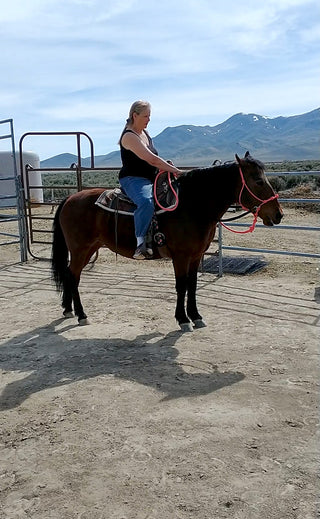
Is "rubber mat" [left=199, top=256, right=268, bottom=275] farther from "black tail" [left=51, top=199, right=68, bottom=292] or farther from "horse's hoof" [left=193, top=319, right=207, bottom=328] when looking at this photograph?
"black tail" [left=51, top=199, right=68, bottom=292]

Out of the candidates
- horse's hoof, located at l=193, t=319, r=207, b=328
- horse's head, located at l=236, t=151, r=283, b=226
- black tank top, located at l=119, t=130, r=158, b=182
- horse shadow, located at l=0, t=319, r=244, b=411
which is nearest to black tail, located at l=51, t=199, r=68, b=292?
horse shadow, located at l=0, t=319, r=244, b=411

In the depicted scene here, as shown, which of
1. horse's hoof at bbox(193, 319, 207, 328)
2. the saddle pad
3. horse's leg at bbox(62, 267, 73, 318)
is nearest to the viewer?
the saddle pad

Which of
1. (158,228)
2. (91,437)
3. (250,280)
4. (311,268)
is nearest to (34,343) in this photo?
(158,228)

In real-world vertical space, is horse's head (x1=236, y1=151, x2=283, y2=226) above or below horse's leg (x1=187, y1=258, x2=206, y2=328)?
above

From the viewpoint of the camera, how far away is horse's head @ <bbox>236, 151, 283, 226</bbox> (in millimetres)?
3986

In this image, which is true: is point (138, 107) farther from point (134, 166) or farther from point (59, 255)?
point (59, 255)

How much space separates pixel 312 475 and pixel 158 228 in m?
2.53

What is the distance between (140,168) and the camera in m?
4.35

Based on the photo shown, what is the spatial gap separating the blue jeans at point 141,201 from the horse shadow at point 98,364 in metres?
1.00

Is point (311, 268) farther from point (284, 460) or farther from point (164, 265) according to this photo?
point (284, 460)

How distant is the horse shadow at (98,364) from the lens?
3289mm

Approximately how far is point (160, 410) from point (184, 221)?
1.84m

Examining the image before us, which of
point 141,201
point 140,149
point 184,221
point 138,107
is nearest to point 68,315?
point 141,201

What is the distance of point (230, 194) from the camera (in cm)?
420
